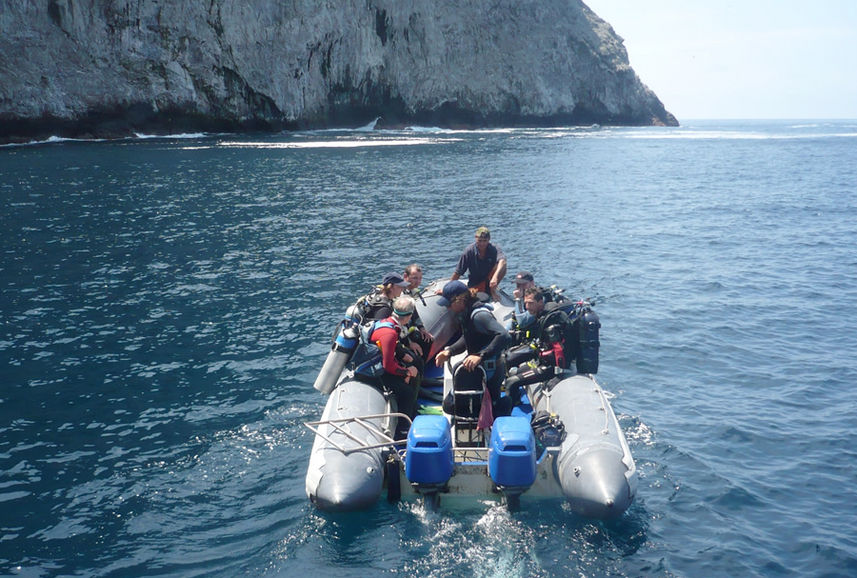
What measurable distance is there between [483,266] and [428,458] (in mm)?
6263

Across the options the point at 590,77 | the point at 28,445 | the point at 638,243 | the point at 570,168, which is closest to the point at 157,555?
the point at 28,445

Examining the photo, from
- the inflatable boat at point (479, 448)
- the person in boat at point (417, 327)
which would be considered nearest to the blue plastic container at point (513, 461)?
the inflatable boat at point (479, 448)

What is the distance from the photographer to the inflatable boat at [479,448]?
7.48 metres

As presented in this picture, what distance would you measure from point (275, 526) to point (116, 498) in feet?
8.17

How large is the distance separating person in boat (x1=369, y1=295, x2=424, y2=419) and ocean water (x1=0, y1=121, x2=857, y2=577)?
5.99 ft

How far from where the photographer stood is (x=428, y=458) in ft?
24.4

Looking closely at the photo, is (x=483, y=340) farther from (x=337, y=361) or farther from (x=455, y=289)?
(x=337, y=361)

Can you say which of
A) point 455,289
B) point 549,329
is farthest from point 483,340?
point 549,329

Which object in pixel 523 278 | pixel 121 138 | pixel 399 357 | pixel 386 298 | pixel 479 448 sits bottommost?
pixel 479 448

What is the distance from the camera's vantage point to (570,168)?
168 ft

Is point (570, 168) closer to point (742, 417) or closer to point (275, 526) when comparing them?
point (742, 417)

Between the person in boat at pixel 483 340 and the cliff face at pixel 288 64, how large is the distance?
5823 centimetres

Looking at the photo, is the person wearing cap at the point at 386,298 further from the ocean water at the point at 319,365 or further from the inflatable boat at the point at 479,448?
the ocean water at the point at 319,365

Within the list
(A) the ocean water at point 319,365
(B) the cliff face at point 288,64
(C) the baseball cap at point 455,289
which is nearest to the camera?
(A) the ocean water at point 319,365
